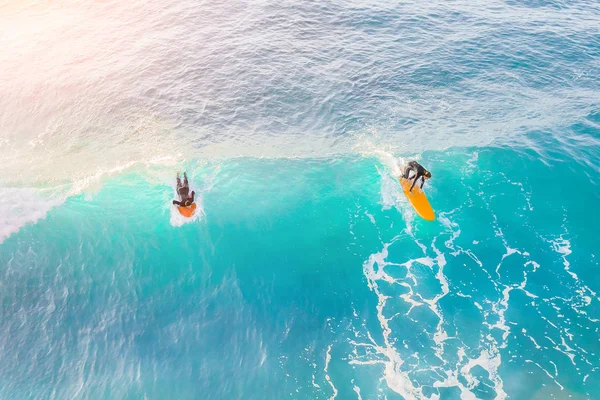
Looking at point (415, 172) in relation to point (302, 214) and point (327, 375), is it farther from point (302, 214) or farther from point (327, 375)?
point (327, 375)

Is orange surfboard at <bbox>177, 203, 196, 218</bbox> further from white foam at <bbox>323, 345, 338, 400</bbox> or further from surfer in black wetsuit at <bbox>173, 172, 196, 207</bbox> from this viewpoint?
white foam at <bbox>323, 345, 338, 400</bbox>

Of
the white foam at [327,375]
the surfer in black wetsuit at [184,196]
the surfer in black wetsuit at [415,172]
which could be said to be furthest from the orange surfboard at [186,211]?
the surfer in black wetsuit at [415,172]

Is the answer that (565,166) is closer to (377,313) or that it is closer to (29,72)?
(377,313)

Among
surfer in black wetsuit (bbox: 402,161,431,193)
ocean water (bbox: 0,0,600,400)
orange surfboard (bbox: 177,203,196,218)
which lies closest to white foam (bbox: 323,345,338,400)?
ocean water (bbox: 0,0,600,400)

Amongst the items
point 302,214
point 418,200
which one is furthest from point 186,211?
point 418,200

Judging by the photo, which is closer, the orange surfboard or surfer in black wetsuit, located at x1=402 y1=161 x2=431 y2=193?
surfer in black wetsuit, located at x1=402 y1=161 x2=431 y2=193

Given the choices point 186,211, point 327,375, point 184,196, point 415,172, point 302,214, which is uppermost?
point 184,196
